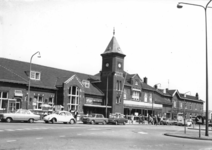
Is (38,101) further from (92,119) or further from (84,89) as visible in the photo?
(92,119)

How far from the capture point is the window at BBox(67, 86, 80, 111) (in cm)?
4691

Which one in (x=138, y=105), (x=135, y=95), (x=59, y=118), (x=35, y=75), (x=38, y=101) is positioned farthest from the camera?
(x=135, y=95)

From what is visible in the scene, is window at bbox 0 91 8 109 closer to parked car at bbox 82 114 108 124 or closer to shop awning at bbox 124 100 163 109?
parked car at bbox 82 114 108 124

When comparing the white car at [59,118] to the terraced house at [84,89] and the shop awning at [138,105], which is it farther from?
the shop awning at [138,105]

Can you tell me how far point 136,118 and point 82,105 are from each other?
16.2 m

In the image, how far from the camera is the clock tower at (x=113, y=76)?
179 ft

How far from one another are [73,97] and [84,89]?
12.3ft

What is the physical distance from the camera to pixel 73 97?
157 feet

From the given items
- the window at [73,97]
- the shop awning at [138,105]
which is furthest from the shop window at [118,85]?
→ the window at [73,97]

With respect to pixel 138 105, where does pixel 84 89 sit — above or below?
above

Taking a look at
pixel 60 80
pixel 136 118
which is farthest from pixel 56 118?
pixel 136 118

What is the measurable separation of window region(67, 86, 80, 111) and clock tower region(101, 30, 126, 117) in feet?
24.4

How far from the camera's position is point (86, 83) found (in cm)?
5288

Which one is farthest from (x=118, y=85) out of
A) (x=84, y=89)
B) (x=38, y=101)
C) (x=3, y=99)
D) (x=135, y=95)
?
(x=3, y=99)
